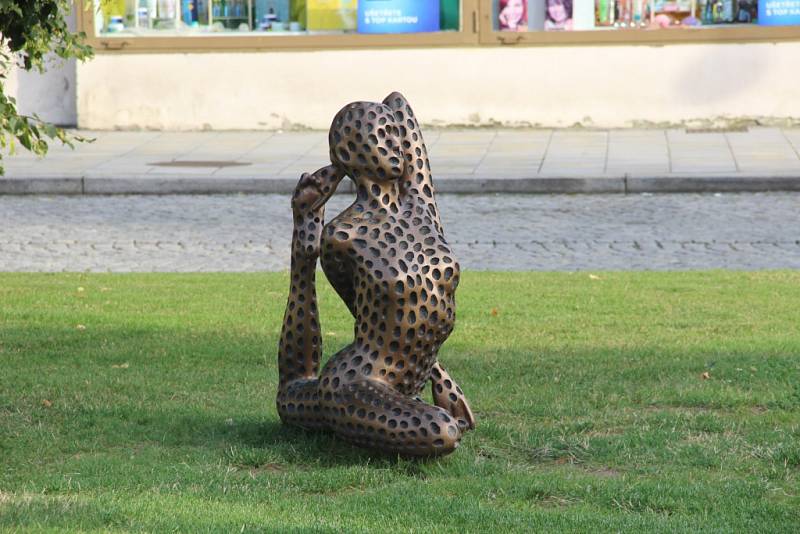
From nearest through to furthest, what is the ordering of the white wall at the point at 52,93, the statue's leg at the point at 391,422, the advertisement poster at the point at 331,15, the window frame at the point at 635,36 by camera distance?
the statue's leg at the point at 391,422
the window frame at the point at 635,36
the advertisement poster at the point at 331,15
the white wall at the point at 52,93

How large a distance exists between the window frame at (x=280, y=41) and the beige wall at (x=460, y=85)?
0.31 feet

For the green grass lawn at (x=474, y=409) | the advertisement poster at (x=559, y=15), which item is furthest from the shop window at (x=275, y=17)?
the green grass lawn at (x=474, y=409)

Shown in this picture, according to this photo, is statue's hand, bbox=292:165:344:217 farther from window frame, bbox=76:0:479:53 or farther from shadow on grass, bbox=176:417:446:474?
window frame, bbox=76:0:479:53

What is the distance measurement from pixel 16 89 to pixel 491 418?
1454cm

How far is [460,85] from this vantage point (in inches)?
701

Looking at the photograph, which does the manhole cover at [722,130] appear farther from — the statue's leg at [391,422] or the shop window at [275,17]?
the statue's leg at [391,422]

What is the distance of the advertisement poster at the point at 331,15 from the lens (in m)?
18.1

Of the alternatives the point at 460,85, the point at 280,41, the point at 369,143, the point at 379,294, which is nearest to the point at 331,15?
the point at 280,41

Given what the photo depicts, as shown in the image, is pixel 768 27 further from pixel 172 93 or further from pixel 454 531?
pixel 454 531

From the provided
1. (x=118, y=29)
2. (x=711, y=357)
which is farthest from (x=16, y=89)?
(x=711, y=357)

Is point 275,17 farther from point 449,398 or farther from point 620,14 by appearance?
point 449,398

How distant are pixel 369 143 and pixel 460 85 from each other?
42.6ft

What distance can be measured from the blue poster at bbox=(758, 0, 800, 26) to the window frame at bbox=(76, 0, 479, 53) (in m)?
3.67

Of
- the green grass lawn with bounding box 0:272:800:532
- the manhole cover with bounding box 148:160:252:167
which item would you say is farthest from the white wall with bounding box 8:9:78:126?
the green grass lawn with bounding box 0:272:800:532
